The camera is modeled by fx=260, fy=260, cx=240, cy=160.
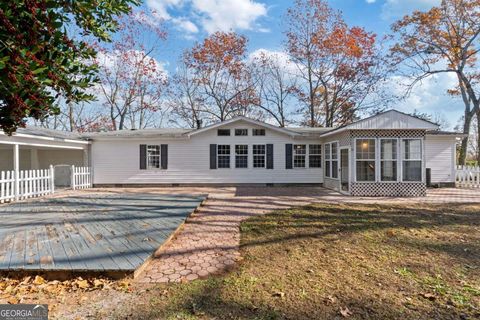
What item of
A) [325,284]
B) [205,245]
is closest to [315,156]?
[205,245]

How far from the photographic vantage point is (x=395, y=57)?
742 inches

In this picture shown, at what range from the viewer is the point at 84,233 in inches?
185

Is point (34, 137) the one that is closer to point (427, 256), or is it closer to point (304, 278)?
point (304, 278)

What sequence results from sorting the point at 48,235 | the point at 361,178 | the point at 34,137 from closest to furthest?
the point at 48,235
the point at 34,137
the point at 361,178

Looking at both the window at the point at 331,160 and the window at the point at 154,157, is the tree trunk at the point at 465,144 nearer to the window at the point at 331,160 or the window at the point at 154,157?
the window at the point at 331,160

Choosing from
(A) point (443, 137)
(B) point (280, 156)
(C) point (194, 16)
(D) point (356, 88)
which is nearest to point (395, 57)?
(D) point (356, 88)

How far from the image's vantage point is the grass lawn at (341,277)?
2561mm

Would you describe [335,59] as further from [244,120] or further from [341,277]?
[341,277]

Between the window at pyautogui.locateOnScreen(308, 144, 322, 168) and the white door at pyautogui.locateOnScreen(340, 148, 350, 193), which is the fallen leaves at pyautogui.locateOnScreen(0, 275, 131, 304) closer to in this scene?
the white door at pyautogui.locateOnScreen(340, 148, 350, 193)

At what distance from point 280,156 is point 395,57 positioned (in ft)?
42.6

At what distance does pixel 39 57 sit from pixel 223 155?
35.8 ft

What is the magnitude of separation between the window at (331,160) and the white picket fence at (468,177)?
21.0 feet

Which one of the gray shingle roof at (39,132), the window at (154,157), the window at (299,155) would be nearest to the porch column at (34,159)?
the gray shingle roof at (39,132)

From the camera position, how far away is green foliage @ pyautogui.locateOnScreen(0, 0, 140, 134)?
222 cm
